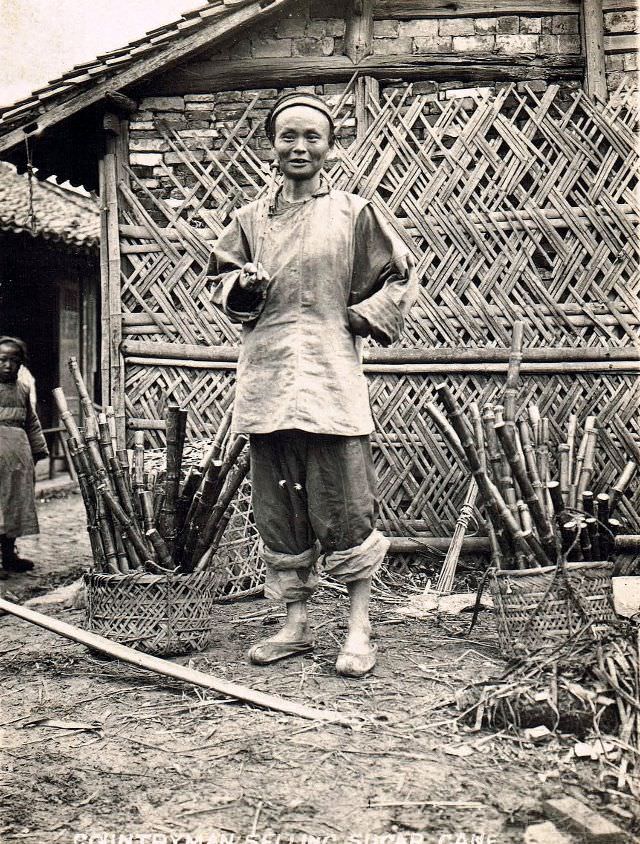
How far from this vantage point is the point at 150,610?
11.7 feet

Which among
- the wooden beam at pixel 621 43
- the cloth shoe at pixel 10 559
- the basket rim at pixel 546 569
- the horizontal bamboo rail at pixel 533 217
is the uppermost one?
the wooden beam at pixel 621 43

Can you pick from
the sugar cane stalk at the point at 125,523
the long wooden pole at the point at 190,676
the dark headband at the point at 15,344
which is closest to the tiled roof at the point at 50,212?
the dark headband at the point at 15,344

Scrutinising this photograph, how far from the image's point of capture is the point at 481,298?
17.1 ft

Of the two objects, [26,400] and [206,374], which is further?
[26,400]

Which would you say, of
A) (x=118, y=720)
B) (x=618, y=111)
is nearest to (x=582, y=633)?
(x=118, y=720)

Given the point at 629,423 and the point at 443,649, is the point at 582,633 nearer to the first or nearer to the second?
the point at 443,649

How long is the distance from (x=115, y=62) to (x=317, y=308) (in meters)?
2.97

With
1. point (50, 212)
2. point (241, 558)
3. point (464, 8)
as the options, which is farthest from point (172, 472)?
point (50, 212)

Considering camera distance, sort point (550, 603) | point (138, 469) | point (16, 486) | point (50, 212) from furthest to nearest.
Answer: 1. point (50, 212)
2. point (16, 486)
3. point (138, 469)
4. point (550, 603)

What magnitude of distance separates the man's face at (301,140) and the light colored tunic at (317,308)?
13 cm

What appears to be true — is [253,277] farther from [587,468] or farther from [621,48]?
[621,48]

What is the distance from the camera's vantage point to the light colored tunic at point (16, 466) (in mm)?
6691

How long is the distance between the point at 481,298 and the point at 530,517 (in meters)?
2.06

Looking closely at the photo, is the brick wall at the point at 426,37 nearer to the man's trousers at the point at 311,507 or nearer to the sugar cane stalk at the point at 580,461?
the sugar cane stalk at the point at 580,461
